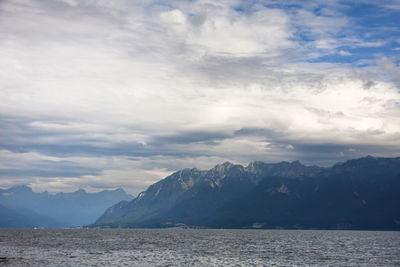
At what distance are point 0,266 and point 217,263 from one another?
193 ft

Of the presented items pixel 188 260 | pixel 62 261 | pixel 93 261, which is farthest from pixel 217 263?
pixel 62 261

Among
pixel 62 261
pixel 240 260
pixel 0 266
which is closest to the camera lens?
pixel 0 266

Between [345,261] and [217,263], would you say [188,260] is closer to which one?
[217,263]

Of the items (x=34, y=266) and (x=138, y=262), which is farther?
(x=138, y=262)

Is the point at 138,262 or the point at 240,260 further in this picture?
the point at 240,260

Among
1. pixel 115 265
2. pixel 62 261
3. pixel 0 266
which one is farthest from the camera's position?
pixel 62 261

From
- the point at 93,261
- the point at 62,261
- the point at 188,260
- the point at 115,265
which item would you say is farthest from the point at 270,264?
the point at 62,261

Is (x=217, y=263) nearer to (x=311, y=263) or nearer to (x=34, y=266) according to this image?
(x=311, y=263)

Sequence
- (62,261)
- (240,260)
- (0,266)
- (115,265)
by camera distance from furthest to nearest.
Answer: (240,260), (62,261), (115,265), (0,266)

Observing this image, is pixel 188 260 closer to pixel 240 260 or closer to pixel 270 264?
pixel 240 260

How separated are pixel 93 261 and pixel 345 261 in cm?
8073

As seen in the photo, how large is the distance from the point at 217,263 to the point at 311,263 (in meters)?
29.8

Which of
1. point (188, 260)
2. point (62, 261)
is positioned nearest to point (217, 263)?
point (188, 260)

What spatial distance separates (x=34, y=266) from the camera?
10238 cm
